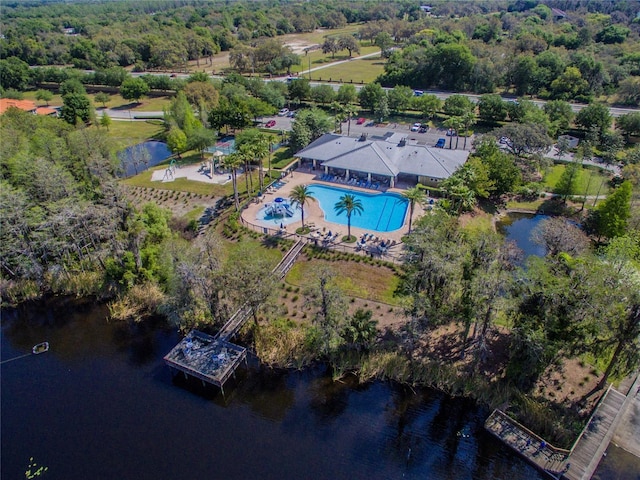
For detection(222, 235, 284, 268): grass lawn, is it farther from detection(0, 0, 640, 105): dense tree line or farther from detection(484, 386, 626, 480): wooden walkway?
detection(0, 0, 640, 105): dense tree line

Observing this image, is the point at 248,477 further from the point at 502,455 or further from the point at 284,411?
the point at 502,455

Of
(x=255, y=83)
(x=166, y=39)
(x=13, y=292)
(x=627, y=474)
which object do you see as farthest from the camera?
(x=166, y=39)

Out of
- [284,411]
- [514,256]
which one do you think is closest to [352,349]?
[284,411]

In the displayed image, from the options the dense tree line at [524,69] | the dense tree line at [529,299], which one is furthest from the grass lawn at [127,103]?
the dense tree line at [529,299]

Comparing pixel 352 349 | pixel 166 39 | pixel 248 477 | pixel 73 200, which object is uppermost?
pixel 166 39

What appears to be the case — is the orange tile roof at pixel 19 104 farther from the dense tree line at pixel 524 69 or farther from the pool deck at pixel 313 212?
the dense tree line at pixel 524 69
